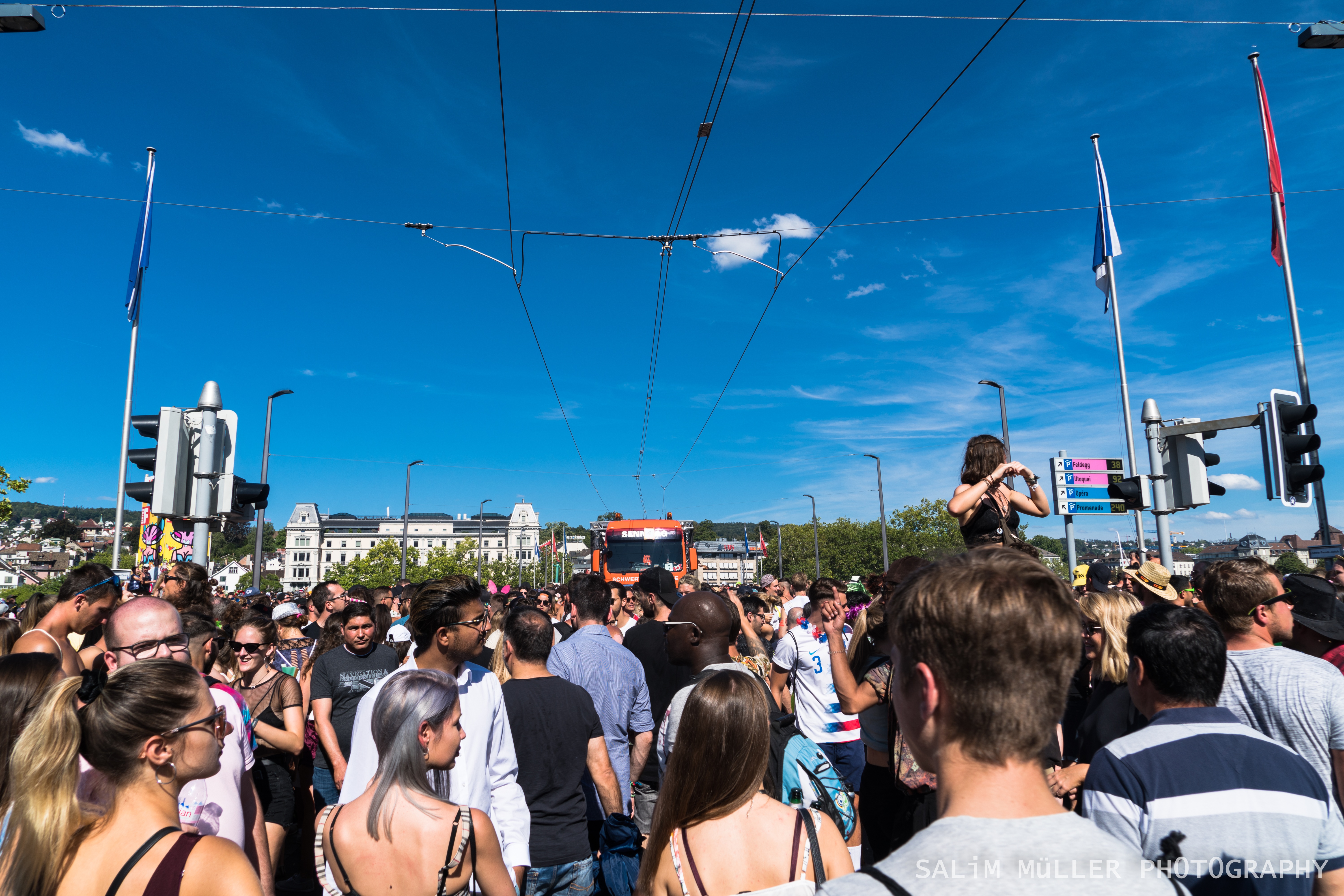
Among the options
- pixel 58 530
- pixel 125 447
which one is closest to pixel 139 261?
pixel 125 447

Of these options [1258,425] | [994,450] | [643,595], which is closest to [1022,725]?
[994,450]

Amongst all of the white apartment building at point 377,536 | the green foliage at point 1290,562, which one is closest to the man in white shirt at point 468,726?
the green foliage at point 1290,562

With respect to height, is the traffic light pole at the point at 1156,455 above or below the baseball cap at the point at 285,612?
above

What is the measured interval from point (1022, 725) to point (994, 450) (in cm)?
284

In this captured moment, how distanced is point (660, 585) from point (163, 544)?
1048 centimetres

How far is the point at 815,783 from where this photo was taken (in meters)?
3.15

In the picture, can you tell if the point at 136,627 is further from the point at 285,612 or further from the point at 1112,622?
the point at 285,612

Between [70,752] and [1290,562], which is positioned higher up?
[70,752]

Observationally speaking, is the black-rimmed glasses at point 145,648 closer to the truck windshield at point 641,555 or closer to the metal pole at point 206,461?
the metal pole at point 206,461

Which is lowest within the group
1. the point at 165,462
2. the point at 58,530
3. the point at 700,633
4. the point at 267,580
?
the point at 267,580

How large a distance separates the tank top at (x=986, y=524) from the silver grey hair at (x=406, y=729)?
2530 mm

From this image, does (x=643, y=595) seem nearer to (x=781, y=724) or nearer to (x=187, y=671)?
(x=781, y=724)

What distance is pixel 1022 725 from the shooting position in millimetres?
1272

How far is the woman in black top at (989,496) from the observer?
3.70 metres
